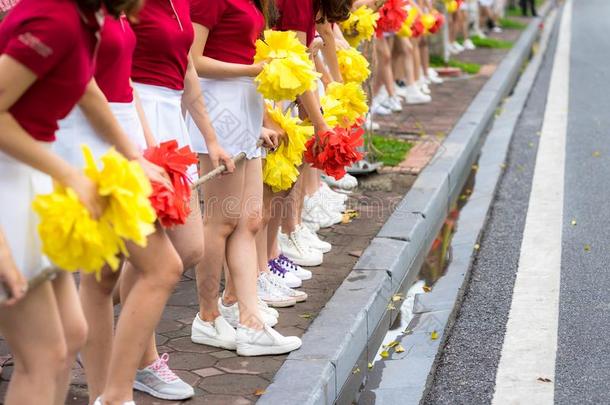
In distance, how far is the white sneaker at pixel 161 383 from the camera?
4.52 metres

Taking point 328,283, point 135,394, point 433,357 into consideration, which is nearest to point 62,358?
point 135,394

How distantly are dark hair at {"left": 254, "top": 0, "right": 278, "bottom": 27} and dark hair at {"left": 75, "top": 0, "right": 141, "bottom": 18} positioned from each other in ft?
5.73

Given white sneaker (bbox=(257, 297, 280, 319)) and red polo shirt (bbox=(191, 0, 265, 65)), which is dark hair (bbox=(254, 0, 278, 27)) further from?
white sneaker (bbox=(257, 297, 280, 319))

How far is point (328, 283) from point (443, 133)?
16.3 feet

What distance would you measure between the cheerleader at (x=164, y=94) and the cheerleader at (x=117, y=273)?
0.19 meters

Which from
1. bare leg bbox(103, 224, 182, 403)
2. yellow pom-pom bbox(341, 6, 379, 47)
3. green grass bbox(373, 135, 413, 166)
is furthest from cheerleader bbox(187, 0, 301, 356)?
green grass bbox(373, 135, 413, 166)

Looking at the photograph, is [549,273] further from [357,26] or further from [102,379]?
[102,379]

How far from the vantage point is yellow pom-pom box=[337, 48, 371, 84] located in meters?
7.36

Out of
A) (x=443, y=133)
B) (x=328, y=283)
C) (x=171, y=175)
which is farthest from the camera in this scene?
(x=443, y=133)

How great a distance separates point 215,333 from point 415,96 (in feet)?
27.2

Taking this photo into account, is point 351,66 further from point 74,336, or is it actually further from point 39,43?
point 39,43

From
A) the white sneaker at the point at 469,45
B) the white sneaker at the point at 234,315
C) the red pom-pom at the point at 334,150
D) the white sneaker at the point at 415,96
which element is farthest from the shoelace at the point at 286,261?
the white sneaker at the point at 469,45

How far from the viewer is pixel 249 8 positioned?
4.98 m

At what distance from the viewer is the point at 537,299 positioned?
20.5 ft
